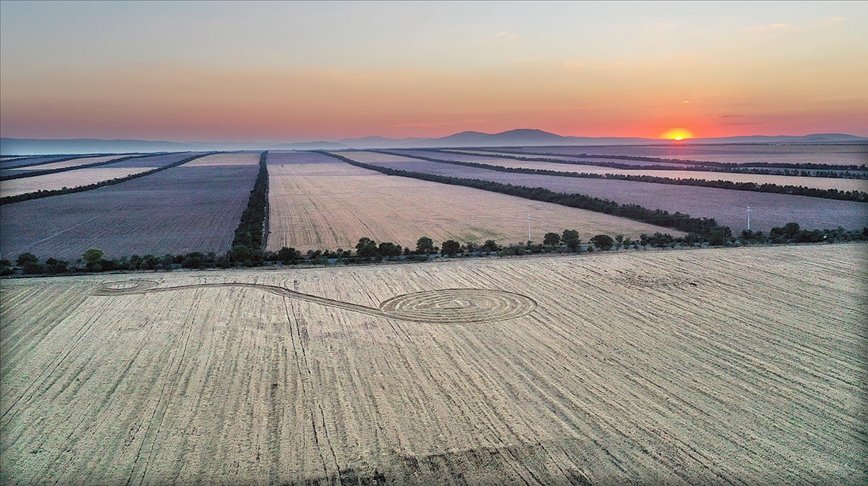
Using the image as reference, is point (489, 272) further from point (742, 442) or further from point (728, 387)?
point (742, 442)

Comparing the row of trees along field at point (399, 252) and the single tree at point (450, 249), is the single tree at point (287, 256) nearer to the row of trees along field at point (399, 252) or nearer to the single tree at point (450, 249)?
the row of trees along field at point (399, 252)

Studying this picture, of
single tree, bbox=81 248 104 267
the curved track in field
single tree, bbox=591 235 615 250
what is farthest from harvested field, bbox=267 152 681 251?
the curved track in field

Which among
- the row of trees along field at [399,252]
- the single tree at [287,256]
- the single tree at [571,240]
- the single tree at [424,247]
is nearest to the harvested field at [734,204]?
the row of trees along field at [399,252]

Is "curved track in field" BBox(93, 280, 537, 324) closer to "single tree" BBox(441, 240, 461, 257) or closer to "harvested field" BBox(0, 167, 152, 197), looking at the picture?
"single tree" BBox(441, 240, 461, 257)

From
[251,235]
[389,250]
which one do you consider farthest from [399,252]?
[251,235]

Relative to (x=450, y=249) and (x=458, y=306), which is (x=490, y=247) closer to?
(x=450, y=249)
